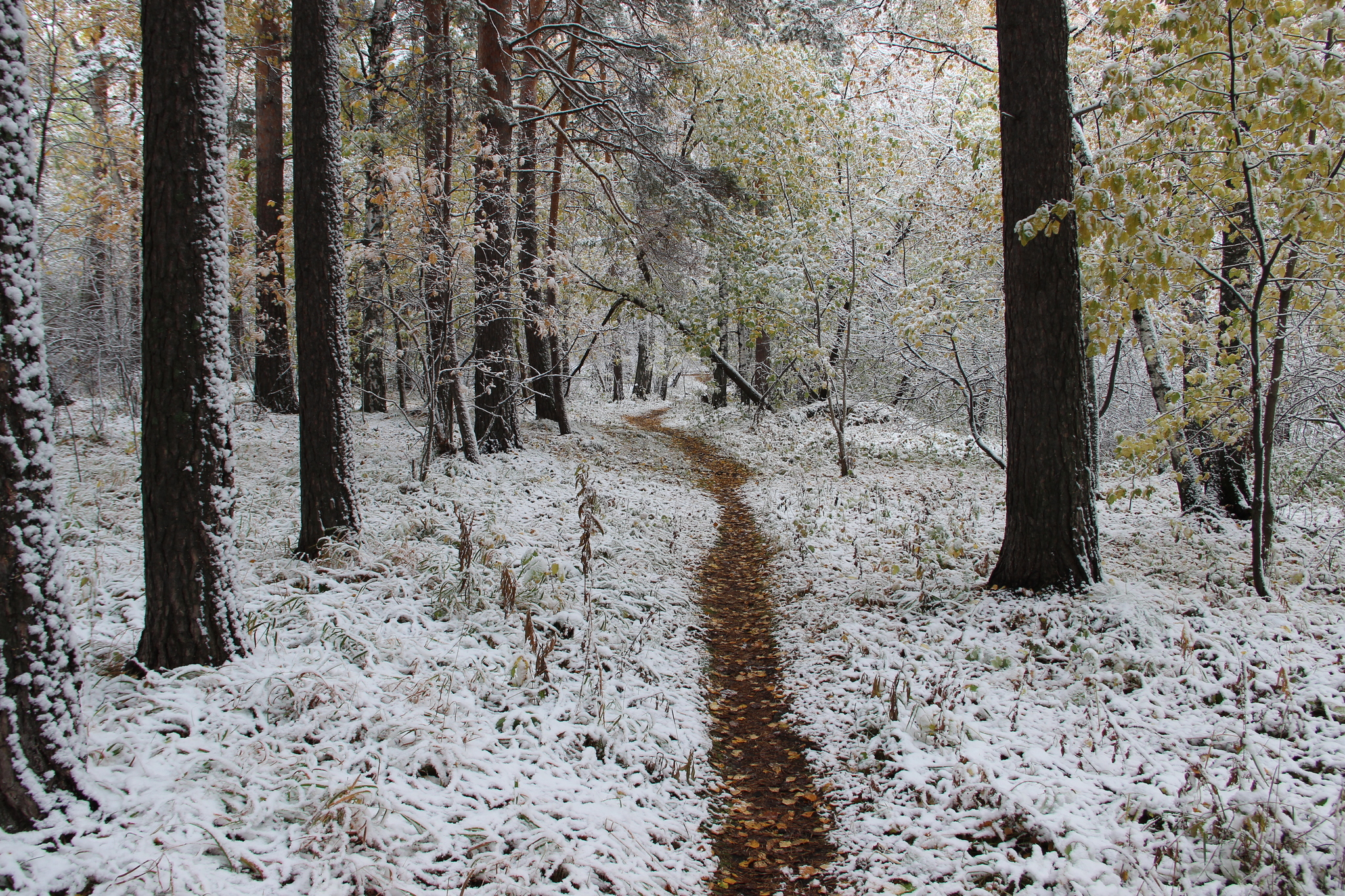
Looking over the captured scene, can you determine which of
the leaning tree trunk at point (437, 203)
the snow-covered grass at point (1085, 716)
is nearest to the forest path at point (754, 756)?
the snow-covered grass at point (1085, 716)

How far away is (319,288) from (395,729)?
4126mm

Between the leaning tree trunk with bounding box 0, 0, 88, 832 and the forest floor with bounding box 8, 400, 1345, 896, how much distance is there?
206mm

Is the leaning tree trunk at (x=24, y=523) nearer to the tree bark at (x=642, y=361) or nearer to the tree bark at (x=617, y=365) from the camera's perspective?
the tree bark at (x=617, y=365)

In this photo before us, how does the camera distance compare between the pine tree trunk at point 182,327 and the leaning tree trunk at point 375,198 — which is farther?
the leaning tree trunk at point 375,198

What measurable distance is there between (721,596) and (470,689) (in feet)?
11.0

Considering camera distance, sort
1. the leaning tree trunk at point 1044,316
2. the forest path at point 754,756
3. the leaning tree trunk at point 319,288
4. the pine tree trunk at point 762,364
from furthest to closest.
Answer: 1. the pine tree trunk at point 762,364
2. the leaning tree trunk at point 319,288
3. the leaning tree trunk at point 1044,316
4. the forest path at point 754,756

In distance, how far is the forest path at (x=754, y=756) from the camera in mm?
3352

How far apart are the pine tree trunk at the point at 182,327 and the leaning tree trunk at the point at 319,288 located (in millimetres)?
2084

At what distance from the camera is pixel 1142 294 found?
172 inches

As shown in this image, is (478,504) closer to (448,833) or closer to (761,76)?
(448,833)

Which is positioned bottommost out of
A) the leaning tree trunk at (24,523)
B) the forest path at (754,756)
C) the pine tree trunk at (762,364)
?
the forest path at (754,756)

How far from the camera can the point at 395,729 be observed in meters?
3.57

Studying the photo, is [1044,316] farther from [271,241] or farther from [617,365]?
[617,365]

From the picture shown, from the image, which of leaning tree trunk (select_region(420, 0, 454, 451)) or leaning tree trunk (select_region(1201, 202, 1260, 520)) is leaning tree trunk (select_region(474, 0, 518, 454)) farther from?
leaning tree trunk (select_region(1201, 202, 1260, 520))
